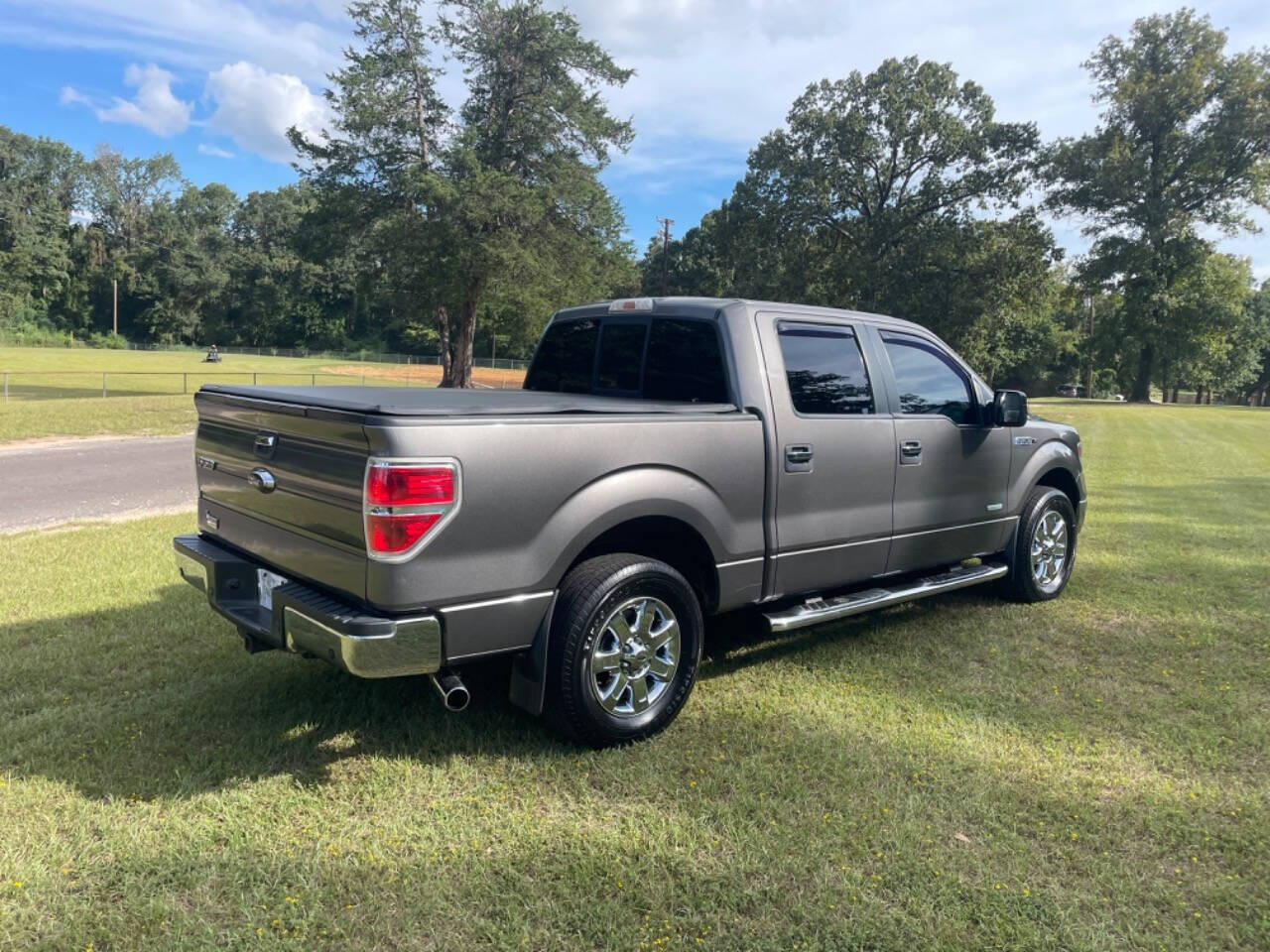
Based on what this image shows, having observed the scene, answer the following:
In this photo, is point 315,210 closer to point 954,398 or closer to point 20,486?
point 20,486

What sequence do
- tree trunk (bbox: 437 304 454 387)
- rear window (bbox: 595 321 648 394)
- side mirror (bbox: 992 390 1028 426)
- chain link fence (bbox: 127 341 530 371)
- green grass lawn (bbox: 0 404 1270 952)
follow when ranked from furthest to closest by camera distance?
chain link fence (bbox: 127 341 530 371)
tree trunk (bbox: 437 304 454 387)
side mirror (bbox: 992 390 1028 426)
rear window (bbox: 595 321 648 394)
green grass lawn (bbox: 0 404 1270 952)

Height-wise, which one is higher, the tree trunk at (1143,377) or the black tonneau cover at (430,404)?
the tree trunk at (1143,377)

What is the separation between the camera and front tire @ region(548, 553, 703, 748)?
10.9ft

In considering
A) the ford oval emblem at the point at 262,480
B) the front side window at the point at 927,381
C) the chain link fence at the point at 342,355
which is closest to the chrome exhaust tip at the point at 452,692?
the ford oval emblem at the point at 262,480

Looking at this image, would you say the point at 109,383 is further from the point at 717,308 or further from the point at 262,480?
the point at 717,308

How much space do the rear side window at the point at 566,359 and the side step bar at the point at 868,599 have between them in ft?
5.97

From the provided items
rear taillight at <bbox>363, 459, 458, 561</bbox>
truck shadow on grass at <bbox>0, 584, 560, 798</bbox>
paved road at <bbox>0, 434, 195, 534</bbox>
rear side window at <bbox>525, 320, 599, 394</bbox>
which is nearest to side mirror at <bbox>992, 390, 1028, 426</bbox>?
rear side window at <bbox>525, 320, 599, 394</bbox>

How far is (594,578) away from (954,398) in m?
2.99

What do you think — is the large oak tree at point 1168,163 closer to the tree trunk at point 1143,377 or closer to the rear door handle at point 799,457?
the tree trunk at point 1143,377

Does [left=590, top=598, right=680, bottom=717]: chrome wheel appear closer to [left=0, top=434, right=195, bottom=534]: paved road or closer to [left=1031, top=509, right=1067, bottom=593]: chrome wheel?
[left=1031, top=509, right=1067, bottom=593]: chrome wheel

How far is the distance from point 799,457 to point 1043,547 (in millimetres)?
2892

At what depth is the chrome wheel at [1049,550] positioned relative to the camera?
19.3 feet

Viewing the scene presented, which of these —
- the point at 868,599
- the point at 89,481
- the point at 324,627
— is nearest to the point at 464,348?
the point at 89,481

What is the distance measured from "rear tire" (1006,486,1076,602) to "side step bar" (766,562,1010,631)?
0.35 metres
